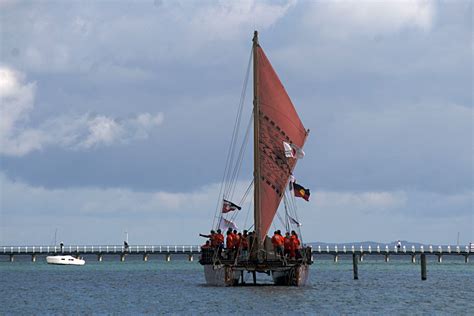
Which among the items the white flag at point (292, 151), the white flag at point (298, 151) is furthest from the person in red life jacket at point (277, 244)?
the white flag at point (298, 151)

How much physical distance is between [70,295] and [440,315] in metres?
28.9

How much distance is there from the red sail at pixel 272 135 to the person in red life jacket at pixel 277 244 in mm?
701

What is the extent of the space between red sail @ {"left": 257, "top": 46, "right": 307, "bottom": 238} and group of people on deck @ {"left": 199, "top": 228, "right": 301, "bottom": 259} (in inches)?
48.0

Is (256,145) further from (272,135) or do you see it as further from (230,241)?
(230,241)

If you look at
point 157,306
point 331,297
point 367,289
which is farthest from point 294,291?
point 367,289

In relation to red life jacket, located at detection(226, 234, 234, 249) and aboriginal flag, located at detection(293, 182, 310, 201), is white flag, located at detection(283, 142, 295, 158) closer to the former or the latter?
aboriginal flag, located at detection(293, 182, 310, 201)

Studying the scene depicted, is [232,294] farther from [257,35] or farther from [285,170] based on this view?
[257,35]

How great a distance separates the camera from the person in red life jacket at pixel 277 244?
221ft

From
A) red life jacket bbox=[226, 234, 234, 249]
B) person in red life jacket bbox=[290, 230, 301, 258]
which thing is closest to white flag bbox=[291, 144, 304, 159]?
person in red life jacket bbox=[290, 230, 301, 258]

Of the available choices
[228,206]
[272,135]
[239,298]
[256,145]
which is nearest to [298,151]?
[272,135]

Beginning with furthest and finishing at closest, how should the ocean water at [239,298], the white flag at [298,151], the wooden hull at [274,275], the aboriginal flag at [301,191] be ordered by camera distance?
1. the white flag at [298,151]
2. the aboriginal flag at [301,191]
3. the wooden hull at [274,275]
4. the ocean water at [239,298]

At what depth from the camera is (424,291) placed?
81750mm

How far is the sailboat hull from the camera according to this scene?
6962 centimetres

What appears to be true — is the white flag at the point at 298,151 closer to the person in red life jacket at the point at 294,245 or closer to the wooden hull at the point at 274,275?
the person in red life jacket at the point at 294,245
